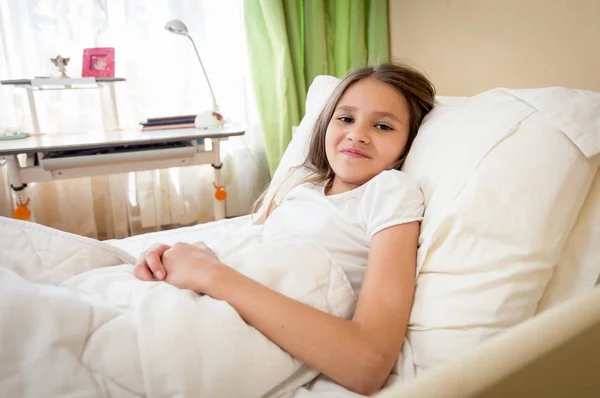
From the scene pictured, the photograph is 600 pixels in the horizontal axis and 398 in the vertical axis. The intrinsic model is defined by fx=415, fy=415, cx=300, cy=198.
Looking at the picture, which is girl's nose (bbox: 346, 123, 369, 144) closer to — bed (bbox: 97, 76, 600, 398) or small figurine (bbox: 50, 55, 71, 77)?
bed (bbox: 97, 76, 600, 398)

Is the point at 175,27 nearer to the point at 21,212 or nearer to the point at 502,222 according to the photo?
the point at 21,212

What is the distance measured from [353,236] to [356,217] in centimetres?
4

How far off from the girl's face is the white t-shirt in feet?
0.21

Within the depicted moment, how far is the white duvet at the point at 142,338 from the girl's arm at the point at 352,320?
0.08ft

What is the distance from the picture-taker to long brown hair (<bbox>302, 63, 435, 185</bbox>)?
958 millimetres

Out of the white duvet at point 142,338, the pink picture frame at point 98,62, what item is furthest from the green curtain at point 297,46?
the white duvet at point 142,338

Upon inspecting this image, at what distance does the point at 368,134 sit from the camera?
90 centimetres

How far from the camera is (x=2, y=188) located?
1923 millimetres

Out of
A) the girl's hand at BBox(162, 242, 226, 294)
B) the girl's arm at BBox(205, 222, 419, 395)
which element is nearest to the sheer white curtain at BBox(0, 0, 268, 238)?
the girl's hand at BBox(162, 242, 226, 294)

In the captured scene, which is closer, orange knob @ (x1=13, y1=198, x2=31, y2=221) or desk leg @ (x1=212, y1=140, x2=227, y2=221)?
orange knob @ (x1=13, y1=198, x2=31, y2=221)

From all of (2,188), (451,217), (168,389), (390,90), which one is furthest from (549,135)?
(2,188)

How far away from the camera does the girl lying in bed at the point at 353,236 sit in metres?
0.60

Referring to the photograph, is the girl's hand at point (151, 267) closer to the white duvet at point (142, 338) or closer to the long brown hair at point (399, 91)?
the white duvet at point (142, 338)

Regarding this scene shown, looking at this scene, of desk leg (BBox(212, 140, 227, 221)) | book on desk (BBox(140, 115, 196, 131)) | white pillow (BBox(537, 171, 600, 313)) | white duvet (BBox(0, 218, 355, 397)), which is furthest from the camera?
book on desk (BBox(140, 115, 196, 131))
